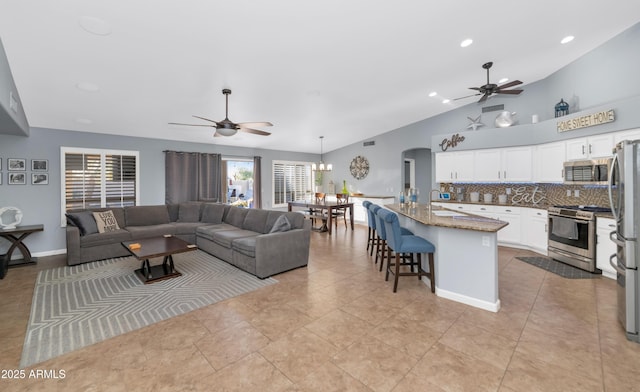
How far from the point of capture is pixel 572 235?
4.25 m

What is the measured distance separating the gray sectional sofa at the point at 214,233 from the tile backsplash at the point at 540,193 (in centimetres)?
424

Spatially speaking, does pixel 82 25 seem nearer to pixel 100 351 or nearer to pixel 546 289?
pixel 100 351

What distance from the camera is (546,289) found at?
3.46 m

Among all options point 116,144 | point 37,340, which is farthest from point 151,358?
point 116,144

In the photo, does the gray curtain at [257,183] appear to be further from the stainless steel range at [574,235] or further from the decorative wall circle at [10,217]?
the stainless steel range at [574,235]

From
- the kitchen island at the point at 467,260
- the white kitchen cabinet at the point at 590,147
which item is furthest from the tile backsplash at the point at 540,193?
the kitchen island at the point at 467,260

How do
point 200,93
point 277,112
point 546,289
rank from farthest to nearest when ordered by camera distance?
1. point 277,112
2. point 200,93
3. point 546,289

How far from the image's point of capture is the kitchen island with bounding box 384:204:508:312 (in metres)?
2.90

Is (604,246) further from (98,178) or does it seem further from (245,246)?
(98,178)

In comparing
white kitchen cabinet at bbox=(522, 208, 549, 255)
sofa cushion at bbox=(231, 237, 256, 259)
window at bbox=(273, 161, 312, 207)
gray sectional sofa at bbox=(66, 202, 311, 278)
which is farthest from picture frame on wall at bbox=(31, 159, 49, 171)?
white kitchen cabinet at bbox=(522, 208, 549, 255)

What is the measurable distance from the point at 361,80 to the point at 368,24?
151cm

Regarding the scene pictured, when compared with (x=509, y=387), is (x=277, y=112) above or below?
above

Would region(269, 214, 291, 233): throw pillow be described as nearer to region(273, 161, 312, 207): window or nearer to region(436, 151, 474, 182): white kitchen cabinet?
region(436, 151, 474, 182): white kitchen cabinet

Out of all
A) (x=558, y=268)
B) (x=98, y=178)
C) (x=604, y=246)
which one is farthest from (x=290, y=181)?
(x=604, y=246)
